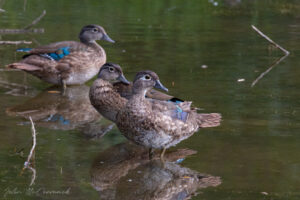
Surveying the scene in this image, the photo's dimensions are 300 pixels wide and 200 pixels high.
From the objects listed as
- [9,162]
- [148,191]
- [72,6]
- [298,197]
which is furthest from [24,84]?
[72,6]

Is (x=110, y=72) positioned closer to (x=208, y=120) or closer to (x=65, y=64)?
(x=208, y=120)

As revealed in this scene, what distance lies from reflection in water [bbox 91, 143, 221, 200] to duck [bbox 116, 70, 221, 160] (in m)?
0.21

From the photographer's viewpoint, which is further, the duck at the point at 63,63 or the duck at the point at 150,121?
the duck at the point at 63,63

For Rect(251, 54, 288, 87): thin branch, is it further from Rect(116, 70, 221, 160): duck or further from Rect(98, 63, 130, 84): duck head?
Rect(116, 70, 221, 160): duck

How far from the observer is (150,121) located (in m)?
6.96

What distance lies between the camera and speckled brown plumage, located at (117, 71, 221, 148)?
698 cm

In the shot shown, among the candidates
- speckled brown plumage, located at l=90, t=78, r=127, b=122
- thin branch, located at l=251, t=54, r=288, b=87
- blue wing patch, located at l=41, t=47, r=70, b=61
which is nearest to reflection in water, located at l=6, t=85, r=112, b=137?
speckled brown plumage, located at l=90, t=78, r=127, b=122

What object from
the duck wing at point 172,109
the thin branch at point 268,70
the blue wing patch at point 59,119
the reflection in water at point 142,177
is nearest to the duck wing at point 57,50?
the blue wing patch at point 59,119

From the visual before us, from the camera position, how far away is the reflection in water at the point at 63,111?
8.44 m

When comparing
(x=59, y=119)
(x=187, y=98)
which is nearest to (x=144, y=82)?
(x=59, y=119)

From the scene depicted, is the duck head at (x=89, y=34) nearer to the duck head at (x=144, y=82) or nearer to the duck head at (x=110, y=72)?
the duck head at (x=110, y=72)

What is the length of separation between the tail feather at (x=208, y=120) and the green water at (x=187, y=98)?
158 mm

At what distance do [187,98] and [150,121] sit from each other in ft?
9.46

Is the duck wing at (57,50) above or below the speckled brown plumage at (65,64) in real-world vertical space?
above
